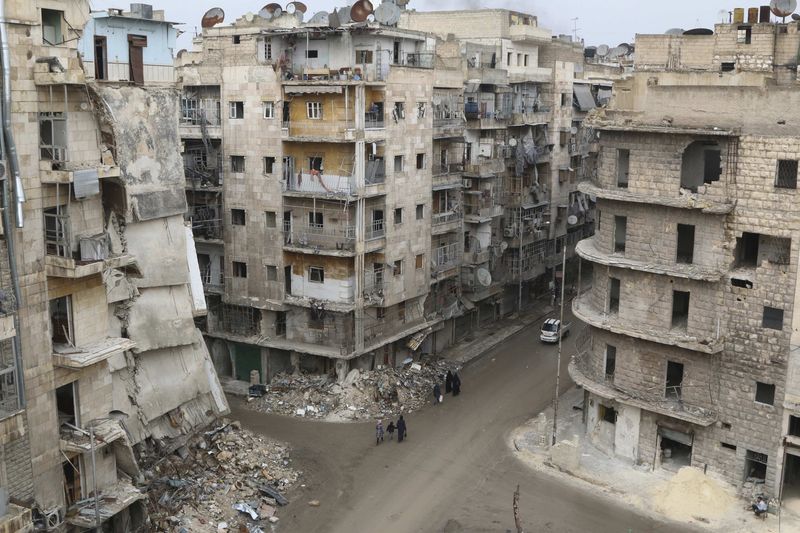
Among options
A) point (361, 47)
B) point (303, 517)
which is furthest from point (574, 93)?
point (303, 517)

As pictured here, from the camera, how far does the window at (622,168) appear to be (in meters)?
39.2

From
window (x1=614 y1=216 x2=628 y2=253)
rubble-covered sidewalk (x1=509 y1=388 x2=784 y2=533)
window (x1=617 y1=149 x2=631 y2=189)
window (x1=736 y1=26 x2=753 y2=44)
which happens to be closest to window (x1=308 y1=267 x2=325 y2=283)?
rubble-covered sidewalk (x1=509 y1=388 x2=784 y2=533)

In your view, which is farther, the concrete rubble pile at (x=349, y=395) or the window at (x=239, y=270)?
the window at (x=239, y=270)

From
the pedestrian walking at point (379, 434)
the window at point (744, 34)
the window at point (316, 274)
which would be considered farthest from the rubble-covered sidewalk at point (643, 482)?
the window at point (744, 34)

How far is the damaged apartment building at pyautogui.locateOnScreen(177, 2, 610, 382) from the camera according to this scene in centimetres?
4688

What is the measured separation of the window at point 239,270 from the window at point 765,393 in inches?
1144

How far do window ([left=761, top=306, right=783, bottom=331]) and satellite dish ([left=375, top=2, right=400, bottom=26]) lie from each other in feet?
85.3

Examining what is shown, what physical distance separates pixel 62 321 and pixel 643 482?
25.7m

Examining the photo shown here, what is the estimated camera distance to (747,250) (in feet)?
119

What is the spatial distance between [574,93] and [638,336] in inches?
1452

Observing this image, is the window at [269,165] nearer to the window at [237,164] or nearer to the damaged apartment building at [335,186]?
the damaged apartment building at [335,186]

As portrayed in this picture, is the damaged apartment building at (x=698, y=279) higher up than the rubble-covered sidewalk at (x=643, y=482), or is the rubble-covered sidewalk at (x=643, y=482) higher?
the damaged apartment building at (x=698, y=279)

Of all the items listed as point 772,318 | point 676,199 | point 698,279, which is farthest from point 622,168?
point 772,318

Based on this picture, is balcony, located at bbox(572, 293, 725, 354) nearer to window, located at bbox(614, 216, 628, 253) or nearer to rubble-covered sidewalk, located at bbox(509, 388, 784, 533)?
window, located at bbox(614, 216, 628, 253)
